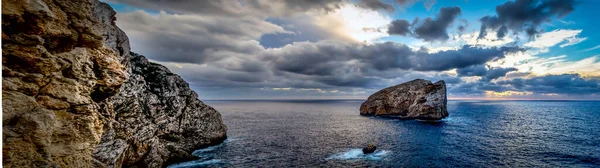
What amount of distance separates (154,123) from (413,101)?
120 metres

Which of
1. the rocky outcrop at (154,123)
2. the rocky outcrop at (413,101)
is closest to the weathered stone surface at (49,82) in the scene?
the rocky outcrop at (154,123)

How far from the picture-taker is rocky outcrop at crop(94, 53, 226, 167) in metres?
30.9

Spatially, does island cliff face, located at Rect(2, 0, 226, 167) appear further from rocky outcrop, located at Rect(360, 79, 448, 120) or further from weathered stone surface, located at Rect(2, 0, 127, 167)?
rocky outcrop, located at Rect(360, 79, 448, 120)

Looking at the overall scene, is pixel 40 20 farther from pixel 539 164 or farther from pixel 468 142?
pixel 468 142

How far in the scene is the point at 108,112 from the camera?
2028cm

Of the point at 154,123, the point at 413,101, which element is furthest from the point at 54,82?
the point at 413,101

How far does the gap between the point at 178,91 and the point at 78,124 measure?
135 ft

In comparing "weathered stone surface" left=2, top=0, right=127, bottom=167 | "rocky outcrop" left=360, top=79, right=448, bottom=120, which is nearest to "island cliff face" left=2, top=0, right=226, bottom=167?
"weathered stone surface" left=2, top=0, right=127, bottom=167

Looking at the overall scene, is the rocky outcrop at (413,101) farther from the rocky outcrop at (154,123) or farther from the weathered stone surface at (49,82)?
the weathered stone surface at (49,82)

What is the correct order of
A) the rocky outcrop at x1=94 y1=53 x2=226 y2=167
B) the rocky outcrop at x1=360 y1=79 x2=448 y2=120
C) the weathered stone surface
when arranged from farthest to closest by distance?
1. the rocky outcrop at x1=360 y1=79 x2=448 y2=120
2. the rocky outcrop at x1=94 y1=53 x2=226 y2=167
3. the weathered stone surface

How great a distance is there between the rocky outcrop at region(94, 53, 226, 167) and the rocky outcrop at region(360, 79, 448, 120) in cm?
9550

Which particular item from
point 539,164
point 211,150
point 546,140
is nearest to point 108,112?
point 211,150

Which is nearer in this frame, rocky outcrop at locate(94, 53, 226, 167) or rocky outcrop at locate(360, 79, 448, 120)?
rocky outcrop at locate(94, 53, 226, 167)

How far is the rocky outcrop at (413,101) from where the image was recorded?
123 meters
